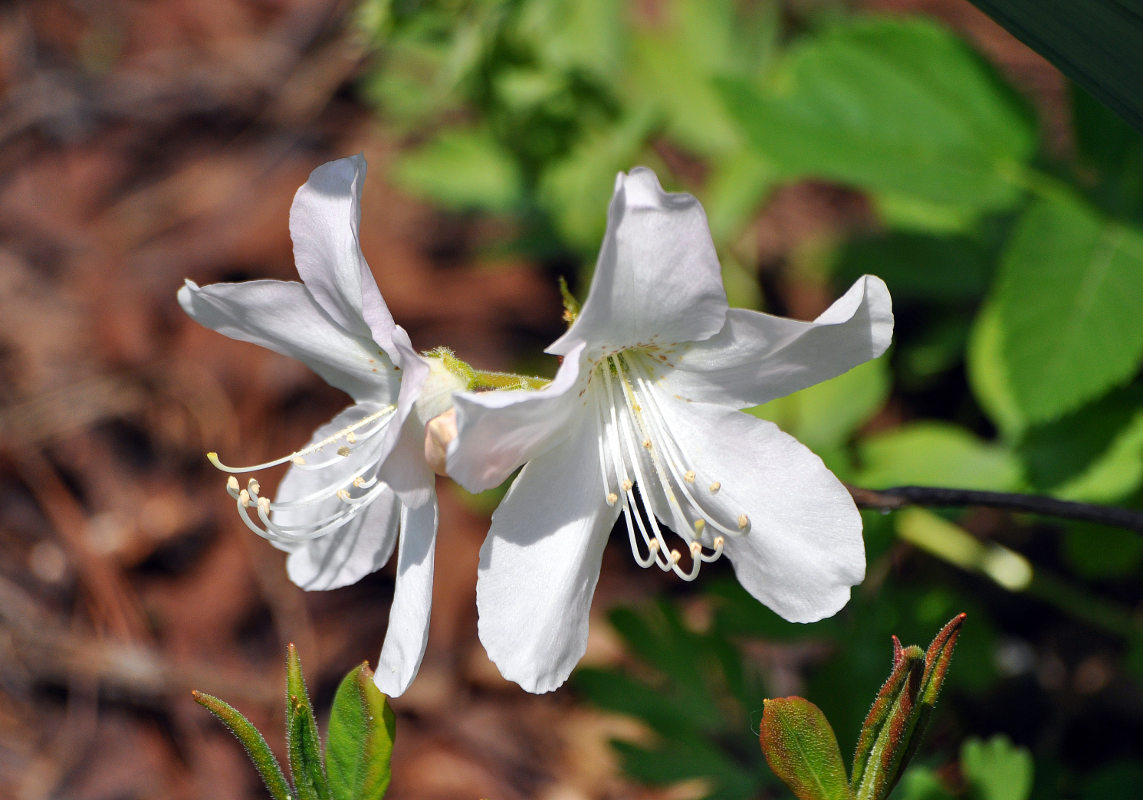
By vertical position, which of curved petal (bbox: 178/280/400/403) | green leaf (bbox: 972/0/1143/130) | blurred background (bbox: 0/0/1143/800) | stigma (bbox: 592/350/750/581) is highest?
green leaf (bbox: 972/0/1143/130)

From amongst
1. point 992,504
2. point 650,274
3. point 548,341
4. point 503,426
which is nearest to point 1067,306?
point 992,504

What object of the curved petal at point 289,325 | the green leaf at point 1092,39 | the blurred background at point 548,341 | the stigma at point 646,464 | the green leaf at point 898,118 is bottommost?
the blurred background at point 548,341

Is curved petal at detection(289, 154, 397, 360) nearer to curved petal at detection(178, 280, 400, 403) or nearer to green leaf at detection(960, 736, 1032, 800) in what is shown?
curved petal at detection(178, 280, 400, 403)

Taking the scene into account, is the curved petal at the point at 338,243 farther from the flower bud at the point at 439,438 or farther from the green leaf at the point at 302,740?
the green leaf at the point at 302,740

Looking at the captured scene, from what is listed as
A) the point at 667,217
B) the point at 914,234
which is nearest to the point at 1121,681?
the point at 914,234

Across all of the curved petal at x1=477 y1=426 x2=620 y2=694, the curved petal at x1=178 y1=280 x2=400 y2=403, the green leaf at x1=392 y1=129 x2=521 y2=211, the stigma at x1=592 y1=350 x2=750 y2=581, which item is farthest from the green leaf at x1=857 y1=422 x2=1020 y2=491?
the green leaf at x1=392 y1=129 x2=521 y2=211

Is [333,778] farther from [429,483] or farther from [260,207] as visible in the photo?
[260,207]

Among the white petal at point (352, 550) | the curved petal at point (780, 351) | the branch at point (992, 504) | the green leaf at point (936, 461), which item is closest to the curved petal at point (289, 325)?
the white petal at point (352, 550)
